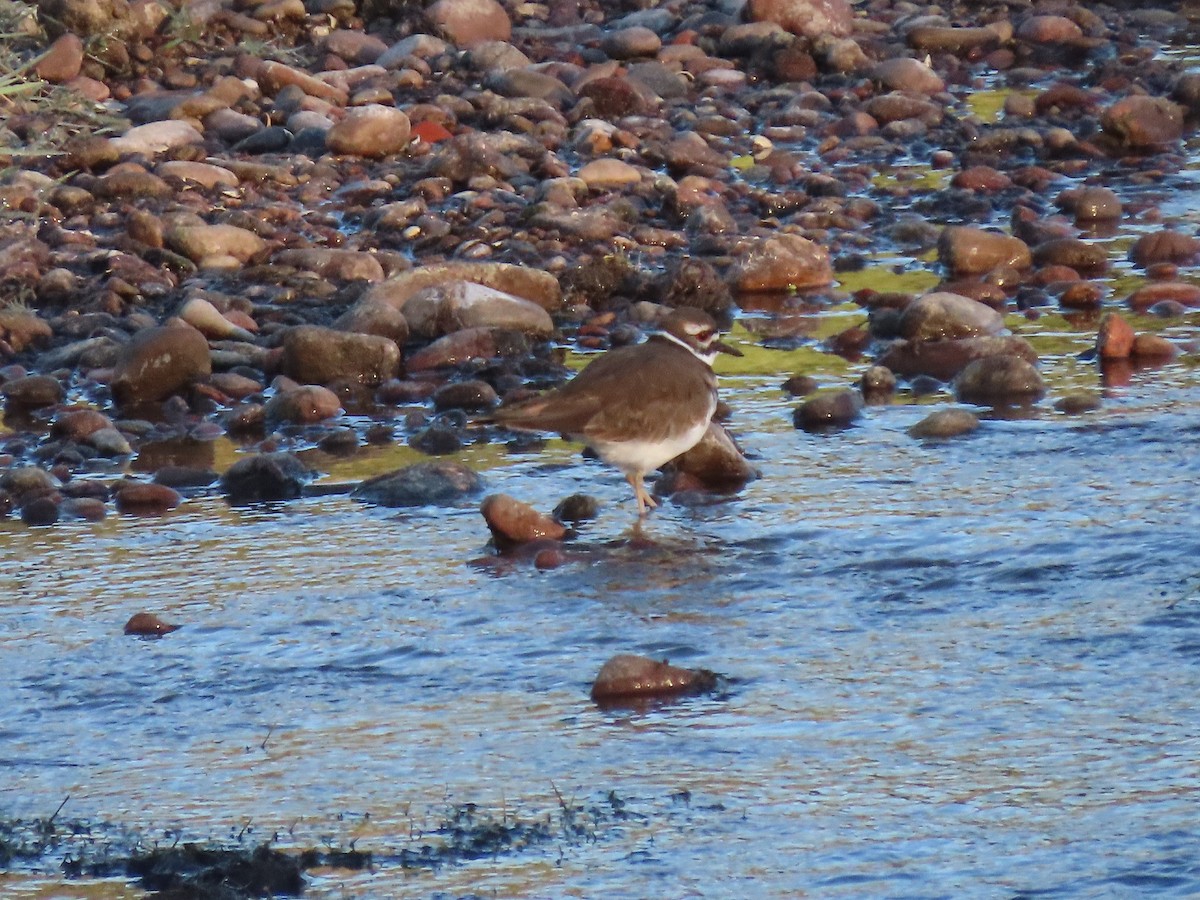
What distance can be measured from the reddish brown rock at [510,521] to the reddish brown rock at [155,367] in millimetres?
2664

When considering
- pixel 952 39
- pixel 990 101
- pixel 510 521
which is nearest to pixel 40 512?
pixel 510 521

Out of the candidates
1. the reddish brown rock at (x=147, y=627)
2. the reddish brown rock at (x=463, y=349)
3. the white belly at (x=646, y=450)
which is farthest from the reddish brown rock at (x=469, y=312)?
the reddish brown rock at (x=147, y=627)

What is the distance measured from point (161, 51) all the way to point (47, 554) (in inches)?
358

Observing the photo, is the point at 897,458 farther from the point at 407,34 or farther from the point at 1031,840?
the point at 407,34

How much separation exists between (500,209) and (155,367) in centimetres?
326

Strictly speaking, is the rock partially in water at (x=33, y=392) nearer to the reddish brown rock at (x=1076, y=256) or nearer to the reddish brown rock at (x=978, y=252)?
the reddish brown rock at (x=978, y=252)

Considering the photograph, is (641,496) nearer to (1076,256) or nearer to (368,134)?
(1076,256)

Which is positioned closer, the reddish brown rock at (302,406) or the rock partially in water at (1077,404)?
the rock partially in water at (1077,404)

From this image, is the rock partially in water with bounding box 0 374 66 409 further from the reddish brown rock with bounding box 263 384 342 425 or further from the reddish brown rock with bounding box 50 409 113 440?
the reddish brown rock with bounding box 263 384 342 425

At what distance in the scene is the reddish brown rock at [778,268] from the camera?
35.0 feet

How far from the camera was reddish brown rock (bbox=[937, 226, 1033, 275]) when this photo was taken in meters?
10.7

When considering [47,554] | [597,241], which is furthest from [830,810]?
[597,241]

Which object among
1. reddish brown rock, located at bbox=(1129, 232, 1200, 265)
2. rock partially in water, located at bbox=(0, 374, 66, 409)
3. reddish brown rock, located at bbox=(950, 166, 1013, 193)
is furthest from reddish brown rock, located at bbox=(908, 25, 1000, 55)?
rock partially in water, located at bbox=(0, 374, 66, 409)

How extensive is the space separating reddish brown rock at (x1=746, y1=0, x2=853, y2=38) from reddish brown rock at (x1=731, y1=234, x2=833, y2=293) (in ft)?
20.4
